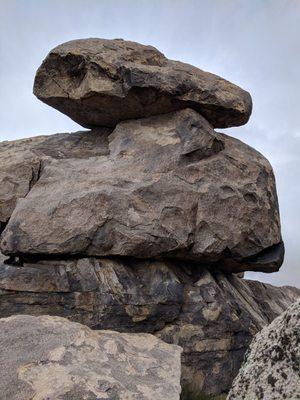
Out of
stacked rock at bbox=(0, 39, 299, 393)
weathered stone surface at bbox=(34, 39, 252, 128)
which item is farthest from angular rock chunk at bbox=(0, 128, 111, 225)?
weathered stone surface at bbox=(34, 39, 252, 128)

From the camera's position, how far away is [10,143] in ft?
49.6

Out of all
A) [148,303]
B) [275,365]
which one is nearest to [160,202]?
[148,303]

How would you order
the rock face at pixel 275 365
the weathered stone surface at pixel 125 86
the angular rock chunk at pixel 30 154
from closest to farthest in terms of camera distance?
the rock face at pixel 275 365
the weathered stone surface at pixel 125 86
the angular rock chunk at pixel 30 154

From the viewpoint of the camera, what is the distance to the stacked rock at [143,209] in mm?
10750

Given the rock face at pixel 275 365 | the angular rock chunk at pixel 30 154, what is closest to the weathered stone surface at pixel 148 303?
the angular rock chunk at pixel 30 154

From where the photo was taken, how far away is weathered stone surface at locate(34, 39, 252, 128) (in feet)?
41.9

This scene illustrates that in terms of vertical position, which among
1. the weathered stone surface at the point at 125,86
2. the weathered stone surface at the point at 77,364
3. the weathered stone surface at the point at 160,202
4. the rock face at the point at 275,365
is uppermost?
the weathered stone surface at the point at 125,86

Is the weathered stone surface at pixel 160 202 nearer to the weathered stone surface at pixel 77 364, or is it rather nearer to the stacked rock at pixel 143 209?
the stacked rock at pixel 143 209

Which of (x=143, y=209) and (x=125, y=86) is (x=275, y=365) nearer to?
(x=143, y=209)

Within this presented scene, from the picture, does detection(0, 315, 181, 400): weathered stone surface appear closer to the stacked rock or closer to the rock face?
the stacked rock

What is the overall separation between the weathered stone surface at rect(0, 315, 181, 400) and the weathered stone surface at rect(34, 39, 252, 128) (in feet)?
22.4

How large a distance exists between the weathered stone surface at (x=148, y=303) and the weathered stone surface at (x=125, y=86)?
14.1 ft

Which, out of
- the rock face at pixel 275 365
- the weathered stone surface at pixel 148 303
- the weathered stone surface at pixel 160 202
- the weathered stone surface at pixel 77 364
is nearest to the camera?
the rock face at pixel 275 365

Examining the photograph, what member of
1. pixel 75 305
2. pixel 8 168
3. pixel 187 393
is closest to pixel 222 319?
pixel 187 393
